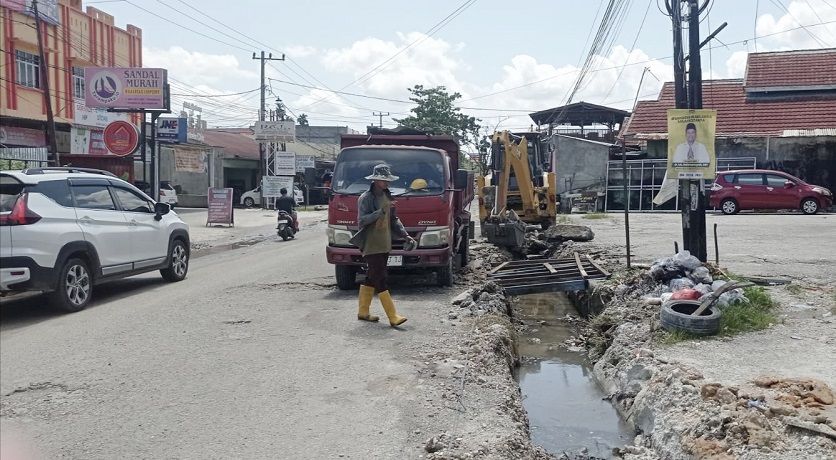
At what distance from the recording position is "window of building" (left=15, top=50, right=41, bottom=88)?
24703 millimetres

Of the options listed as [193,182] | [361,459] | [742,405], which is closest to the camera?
[361,459]

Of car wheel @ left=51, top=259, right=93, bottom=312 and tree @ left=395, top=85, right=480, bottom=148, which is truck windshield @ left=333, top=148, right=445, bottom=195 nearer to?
car wheel @ left=51, top=259, right=93, bottom=312

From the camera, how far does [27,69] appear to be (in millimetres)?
25172

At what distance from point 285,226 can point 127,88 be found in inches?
326

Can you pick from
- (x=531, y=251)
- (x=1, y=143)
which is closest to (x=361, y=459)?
(x=531, y=251)

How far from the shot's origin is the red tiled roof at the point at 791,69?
29828 mm

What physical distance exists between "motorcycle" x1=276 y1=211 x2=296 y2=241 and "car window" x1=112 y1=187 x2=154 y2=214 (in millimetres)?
10382

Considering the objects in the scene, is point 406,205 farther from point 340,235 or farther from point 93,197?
point 93,197

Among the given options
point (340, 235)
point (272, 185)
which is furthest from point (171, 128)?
point (340, 235)

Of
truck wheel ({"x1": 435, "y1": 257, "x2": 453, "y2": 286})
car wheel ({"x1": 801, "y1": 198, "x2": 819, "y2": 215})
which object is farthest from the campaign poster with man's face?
car wheel ({"x1": 801, "y1": 198, "x2": 819, "y2": 215})

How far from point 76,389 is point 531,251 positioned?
47.5ft

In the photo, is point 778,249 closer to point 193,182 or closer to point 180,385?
point 180,385

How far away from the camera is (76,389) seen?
204 inches

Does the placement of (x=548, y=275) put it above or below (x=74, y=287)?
below
